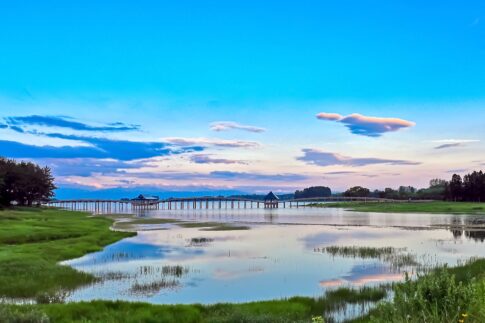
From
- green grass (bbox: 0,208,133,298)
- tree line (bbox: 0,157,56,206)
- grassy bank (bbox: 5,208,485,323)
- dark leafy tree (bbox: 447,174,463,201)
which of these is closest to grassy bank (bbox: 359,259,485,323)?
grassy bank (bbox: 5,208,485,323)

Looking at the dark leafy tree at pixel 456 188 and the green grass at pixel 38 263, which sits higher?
the dark leafy tree at pixel 456 188

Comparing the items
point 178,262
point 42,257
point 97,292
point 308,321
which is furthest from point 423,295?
point 42,257

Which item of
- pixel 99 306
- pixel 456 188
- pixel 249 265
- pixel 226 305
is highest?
pixel 456 188

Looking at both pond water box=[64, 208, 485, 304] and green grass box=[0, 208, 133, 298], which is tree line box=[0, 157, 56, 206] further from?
pond water box=[64, 208, 485, 304]

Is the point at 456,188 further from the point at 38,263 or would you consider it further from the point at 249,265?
the point at 38,263

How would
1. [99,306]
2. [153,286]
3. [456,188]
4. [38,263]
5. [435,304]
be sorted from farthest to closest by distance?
[456,188]
[38,263]
[153,286]
[99,306]
[435,304]

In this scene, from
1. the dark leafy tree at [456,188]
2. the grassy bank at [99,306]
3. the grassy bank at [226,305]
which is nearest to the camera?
the grassy bank at [226,305]

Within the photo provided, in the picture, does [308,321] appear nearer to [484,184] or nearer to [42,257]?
[42,257]

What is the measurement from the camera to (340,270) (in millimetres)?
34156

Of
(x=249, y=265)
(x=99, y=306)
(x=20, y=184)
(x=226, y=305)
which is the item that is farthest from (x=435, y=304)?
(x=20, y=184)

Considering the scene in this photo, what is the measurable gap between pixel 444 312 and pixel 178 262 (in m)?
31.4

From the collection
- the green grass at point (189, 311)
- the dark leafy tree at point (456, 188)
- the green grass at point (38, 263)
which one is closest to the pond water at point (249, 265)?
the green grass at point (38, 263)

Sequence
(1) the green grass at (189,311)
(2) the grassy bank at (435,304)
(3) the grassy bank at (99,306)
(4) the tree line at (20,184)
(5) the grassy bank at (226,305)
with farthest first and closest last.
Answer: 1. (4) the tree line at (20,184)
2. (1) the green grass at (189,311)
3. (3) the grassy bank at (99,306)
4. (5) the grassy bank at (226,305)
5. (2) the grassy bank at (435,304)

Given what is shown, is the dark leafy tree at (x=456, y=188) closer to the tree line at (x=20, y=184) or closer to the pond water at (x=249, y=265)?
the pond water at (x=249, y=265)
